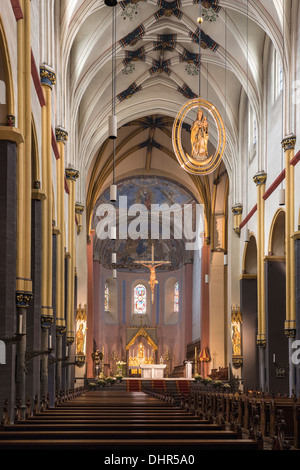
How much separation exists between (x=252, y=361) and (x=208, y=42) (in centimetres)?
1320

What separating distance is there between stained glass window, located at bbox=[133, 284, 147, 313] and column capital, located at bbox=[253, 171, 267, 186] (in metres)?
24.4

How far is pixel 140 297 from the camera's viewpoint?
48.2 meters

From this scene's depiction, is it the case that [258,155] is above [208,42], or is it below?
below

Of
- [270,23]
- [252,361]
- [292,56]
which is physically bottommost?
[252,361]

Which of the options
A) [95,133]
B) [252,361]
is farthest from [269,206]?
[95,133]

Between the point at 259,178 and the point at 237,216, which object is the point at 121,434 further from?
the point at 237,216

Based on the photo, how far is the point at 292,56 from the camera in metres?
20.0

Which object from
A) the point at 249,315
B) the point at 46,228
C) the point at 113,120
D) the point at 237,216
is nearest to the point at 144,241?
the point at 237,216

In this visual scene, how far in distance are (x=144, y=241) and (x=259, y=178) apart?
2308 cm

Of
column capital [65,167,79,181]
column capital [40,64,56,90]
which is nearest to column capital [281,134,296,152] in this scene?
column capital [40,64,56,90]

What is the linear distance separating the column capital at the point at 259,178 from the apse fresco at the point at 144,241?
1430 centimetres

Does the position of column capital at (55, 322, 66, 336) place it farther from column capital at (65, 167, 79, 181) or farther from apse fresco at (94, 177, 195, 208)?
apse fresco at (94, 177, 195, 208)
